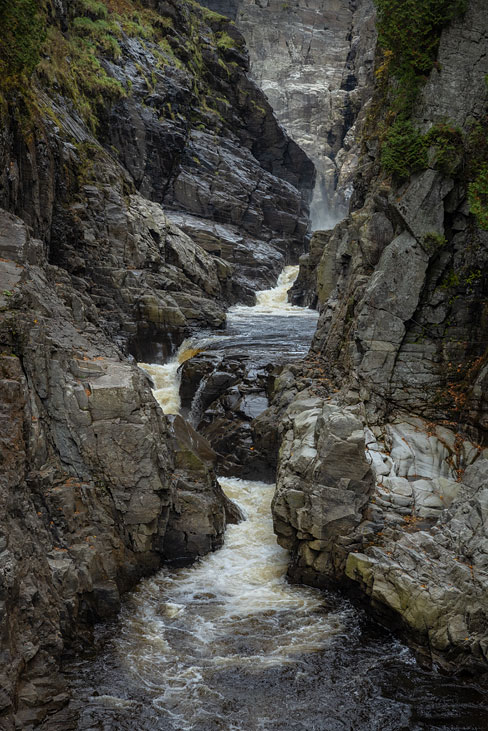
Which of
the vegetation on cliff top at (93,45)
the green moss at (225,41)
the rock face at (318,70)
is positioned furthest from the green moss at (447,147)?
the rock face at (318,70)

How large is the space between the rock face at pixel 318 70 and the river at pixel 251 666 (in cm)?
7152

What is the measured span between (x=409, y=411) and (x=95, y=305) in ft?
53.3

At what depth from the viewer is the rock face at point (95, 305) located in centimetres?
802

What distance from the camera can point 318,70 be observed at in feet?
276

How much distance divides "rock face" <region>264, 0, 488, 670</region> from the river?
0.73 metres

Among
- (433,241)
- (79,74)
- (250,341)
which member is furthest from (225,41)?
(433,241)

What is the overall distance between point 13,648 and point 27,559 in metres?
1.20

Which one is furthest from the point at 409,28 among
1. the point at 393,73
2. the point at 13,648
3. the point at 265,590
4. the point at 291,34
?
the point at 291,34

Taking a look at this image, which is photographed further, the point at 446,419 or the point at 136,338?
the point at 136,338

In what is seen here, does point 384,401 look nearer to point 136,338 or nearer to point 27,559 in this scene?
point 27,559

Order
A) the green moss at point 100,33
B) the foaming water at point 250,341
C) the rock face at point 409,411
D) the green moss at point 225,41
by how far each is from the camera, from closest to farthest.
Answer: the rock face at point 409,411 → the foaming water at point 250,341 → the green moss at point 100,33 → the green moss at point 225,41

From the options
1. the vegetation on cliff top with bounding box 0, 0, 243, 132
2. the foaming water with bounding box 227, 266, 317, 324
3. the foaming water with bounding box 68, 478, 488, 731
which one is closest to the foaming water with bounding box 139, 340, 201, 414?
the foaming water with bounding box 227, 266, 317, 324

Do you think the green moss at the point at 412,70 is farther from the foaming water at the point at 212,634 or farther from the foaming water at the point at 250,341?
the foaming water at the point at 212,634

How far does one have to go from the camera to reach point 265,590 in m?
10.6
